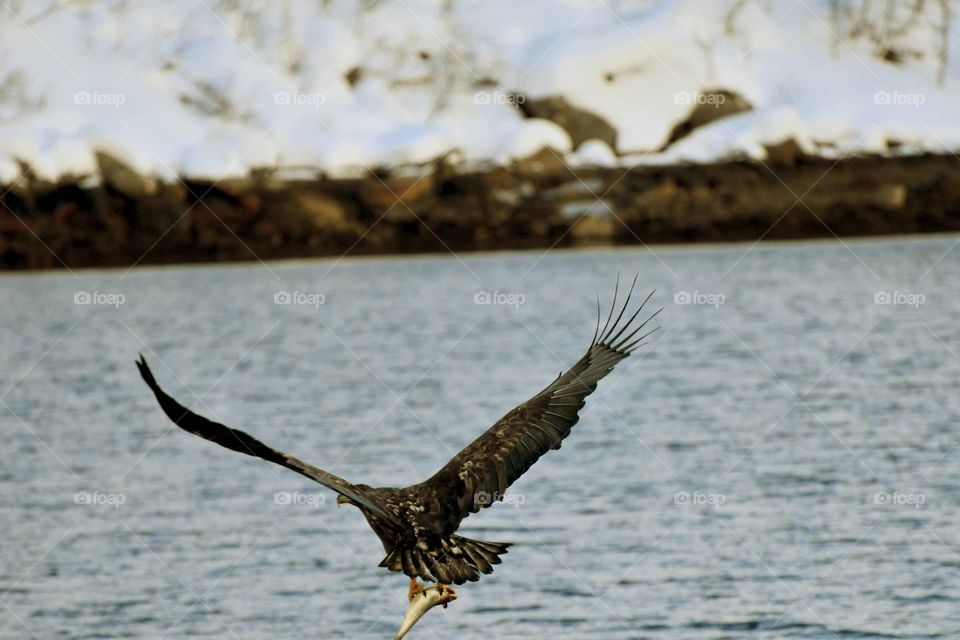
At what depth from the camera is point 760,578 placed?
583 inches

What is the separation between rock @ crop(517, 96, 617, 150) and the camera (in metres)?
46.8

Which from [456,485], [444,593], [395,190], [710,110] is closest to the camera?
[444,593]

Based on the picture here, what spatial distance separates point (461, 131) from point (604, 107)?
161 inches

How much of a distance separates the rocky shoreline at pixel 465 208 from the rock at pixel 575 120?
219 centimetres

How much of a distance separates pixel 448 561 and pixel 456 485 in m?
0.77

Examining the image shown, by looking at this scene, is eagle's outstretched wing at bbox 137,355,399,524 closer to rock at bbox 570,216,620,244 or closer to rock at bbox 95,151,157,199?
rock at bbox 95,151,157,199

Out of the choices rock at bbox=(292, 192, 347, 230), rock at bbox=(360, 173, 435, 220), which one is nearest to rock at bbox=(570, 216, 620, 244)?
rock at bbox=(360, 173, 435, 220)

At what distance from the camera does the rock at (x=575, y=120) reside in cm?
4675

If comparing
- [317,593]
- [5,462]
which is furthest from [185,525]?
[5,462]

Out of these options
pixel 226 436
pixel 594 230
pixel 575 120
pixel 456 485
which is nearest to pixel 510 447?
pixel 456 485

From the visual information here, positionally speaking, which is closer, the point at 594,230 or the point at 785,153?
the point at 785,153

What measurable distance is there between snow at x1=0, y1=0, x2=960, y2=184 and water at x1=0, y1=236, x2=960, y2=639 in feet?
24.7

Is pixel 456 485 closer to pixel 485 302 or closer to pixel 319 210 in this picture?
pixel 485 302

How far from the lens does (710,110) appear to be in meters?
47.6
